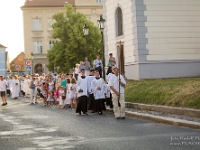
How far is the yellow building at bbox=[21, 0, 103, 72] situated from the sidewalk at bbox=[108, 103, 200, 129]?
6516cm

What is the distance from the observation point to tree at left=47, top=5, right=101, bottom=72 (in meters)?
64.1

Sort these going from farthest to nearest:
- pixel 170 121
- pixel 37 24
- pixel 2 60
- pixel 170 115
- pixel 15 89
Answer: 1. pixel 2 60
2. pixel 37 24
3. pixel 15 89
4. pixel 170 115
5. pixel 170 121

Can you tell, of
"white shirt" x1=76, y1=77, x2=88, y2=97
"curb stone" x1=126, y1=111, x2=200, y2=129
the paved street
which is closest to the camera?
the paved street

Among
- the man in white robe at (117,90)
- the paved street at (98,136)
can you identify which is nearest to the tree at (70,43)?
the man in white robe at (117,90)

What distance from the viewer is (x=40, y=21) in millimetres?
84938

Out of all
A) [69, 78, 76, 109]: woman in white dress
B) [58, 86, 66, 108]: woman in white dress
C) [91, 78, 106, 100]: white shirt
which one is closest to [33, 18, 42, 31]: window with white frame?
[58, 86, 66, 108]: woman in white dress

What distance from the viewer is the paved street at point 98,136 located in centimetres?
1041

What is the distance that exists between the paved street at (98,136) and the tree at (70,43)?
4792 centimetres

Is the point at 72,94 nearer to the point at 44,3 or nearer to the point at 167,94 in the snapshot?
the point at 167,94

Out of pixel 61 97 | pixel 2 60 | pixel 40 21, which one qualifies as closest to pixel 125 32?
pixel 61 97

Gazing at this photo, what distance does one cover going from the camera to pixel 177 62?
101 ft

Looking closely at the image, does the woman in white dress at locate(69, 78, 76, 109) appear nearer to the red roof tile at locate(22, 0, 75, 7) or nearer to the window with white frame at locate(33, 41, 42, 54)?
the window with white frame at locate(33, 41, 42, 54)

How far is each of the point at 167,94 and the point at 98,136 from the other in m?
7.66

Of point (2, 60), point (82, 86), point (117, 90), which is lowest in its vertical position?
point (117, 90)
